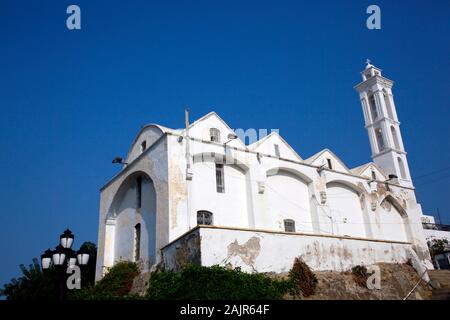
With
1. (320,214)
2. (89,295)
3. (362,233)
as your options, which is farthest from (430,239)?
(89,295)

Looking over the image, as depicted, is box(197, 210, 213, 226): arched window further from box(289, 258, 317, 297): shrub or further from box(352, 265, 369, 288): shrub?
box(352, 265, 369, 288): shrub

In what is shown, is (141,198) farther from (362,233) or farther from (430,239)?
(430,239)

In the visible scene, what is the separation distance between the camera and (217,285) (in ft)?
43.9

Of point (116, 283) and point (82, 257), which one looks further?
point (116, 283)

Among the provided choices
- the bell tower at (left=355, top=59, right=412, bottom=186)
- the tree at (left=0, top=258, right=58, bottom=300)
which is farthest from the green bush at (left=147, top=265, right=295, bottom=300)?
the bell tower at (left=355, top=59, right=412, bottom=186)

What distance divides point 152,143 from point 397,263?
1399 cm

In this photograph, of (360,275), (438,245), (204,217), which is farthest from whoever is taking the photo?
(438,245)

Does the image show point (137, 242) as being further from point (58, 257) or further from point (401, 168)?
point (401, 168)

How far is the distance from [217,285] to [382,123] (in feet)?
79.6

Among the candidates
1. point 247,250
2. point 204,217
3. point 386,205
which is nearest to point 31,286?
point 204,217

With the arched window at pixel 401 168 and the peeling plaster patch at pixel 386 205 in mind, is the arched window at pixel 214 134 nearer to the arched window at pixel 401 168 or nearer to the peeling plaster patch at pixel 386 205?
the peeling plaster patch at pixel 386 205

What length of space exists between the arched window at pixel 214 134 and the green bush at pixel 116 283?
777 cm

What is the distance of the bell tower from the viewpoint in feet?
104

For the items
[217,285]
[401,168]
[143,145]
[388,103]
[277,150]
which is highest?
[388,103]
